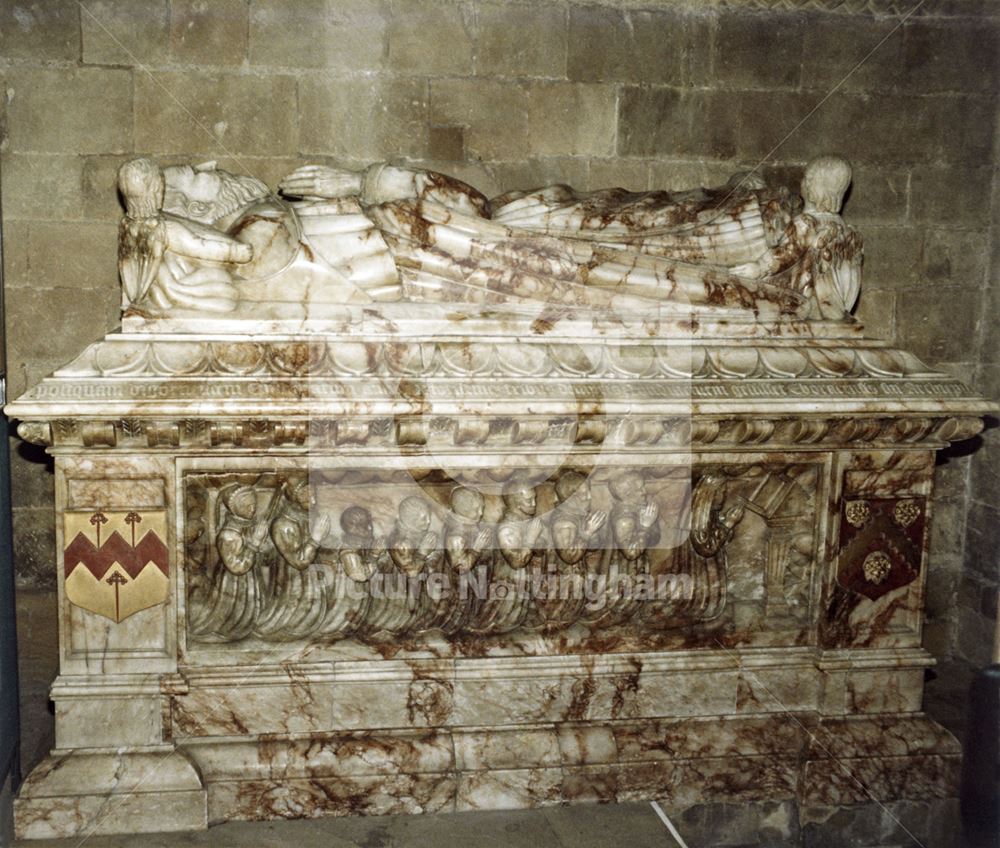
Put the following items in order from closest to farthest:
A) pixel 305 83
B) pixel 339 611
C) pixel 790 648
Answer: pixel 339 611 < pixel 790 648 < pixel 305 83

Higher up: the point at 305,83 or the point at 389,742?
the point at 305,83

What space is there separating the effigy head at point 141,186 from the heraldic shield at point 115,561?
0.81m

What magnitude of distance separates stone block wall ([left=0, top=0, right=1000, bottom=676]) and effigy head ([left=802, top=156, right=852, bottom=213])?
931 mm

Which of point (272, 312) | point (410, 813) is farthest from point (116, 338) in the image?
point (410, 813)

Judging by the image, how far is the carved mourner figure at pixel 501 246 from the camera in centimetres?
288

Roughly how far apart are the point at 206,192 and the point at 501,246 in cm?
95

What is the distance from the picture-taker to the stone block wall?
3773 mm

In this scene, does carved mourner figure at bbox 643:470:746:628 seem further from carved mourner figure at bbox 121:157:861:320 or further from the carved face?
the carved face

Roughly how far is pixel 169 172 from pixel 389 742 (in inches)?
72.6

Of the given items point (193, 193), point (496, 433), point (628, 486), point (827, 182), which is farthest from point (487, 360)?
point (827, 182)

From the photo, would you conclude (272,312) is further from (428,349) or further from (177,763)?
(177,763)

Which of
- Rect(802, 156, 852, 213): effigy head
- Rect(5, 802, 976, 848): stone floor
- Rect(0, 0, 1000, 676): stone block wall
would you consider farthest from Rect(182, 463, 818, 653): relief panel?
Rect(0, 0, 1000, 676): stone block wall

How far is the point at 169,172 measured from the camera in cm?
329

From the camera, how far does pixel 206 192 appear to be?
10.7ft
